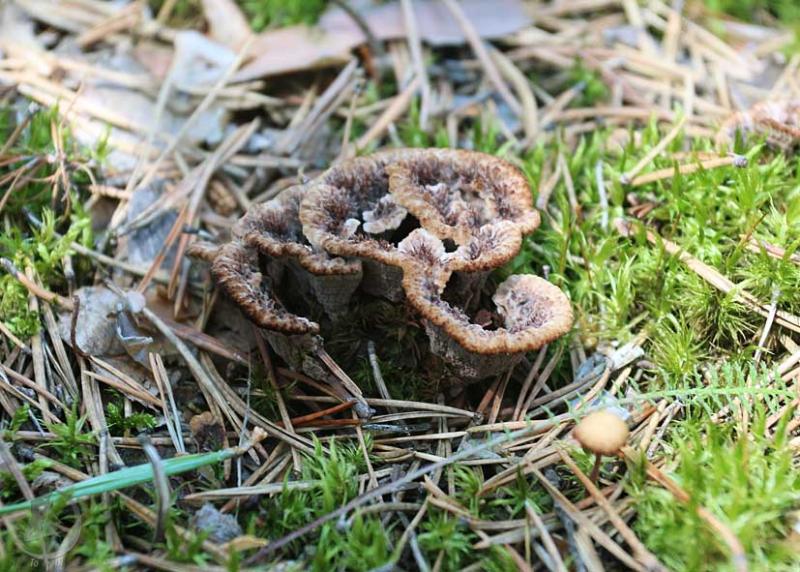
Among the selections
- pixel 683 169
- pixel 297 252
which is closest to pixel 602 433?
pixel 297 252

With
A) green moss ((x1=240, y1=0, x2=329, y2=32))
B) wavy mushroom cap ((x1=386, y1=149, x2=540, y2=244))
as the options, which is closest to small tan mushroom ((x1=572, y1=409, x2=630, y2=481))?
wavy mushroom cap ((x1=386, y1=149, x2=540, y2=244))

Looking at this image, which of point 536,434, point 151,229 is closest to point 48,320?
point 151,229

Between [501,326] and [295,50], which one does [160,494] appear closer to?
[501,326]

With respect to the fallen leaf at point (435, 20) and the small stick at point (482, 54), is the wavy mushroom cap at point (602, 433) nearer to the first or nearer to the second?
the small stick at point (482, 54)

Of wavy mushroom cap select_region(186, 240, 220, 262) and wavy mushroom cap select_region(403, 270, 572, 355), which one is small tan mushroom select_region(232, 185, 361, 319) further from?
wavy mushroom cap select_region(403, 270, 572, 355)

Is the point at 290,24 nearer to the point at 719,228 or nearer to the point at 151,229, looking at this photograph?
the point at 151,229

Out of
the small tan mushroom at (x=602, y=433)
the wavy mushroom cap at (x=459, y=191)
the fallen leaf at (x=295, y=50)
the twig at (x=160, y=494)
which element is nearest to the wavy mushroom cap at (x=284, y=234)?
the wavy mushroom cap at (x=459, y=191)
